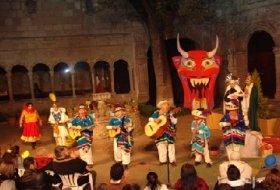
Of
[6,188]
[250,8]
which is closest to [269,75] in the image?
[250,8]

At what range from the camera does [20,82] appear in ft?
66.3

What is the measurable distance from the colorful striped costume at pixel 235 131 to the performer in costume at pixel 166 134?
1.15 metres

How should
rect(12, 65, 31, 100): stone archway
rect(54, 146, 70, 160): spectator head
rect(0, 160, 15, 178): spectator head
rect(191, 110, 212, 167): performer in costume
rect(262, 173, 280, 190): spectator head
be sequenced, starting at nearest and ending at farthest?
rect(262, 173, 280, 190): spectator head, rect(0, 160, 15, 178): spectator head, rect(54, 146, 70, 160): spectator head, rect(191, 110, 212, 167): performer in costume, rect(12, 65, 31, 100): stone archway

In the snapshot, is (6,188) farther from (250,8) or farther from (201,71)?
(250,8)

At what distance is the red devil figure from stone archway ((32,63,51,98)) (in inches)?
416

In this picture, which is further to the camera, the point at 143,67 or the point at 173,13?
the point at 143,67

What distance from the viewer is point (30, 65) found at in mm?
19406

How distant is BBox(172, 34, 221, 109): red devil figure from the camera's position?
36.2 ft

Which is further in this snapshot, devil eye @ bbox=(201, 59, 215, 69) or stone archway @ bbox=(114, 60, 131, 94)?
stone archway @ bbox=(114, 60, 131, 94)

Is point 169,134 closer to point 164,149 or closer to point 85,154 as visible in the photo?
point 164,149

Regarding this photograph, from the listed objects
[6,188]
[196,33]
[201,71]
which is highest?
[196,33]

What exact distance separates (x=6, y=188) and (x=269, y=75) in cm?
1397

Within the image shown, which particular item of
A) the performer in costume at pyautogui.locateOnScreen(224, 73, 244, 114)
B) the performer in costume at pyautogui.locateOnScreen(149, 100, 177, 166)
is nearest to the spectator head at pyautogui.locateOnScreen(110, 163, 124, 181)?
the performer in costume at pyautogui.locateOnScreen(149, 100, 177, 166)

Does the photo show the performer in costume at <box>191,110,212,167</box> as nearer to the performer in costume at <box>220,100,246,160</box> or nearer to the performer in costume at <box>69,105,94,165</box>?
the performer in costume at <box>220,100,246,160</box>
